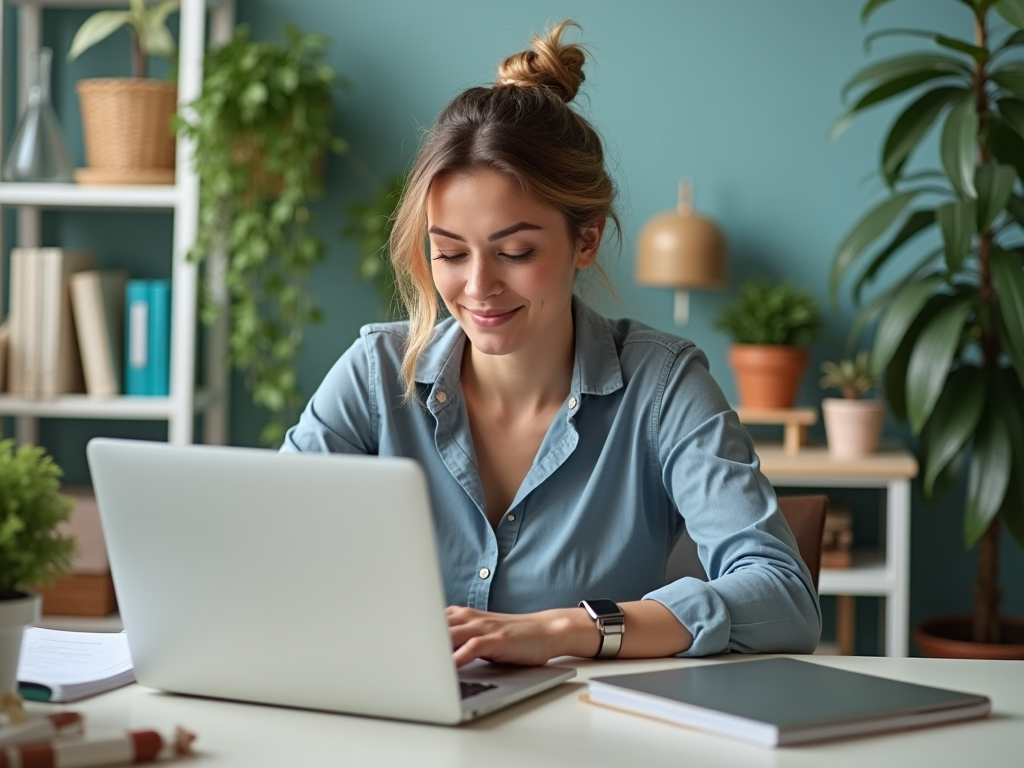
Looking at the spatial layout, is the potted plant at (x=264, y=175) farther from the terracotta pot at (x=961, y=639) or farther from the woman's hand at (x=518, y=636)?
the woman's hand at (x=518, y=636)

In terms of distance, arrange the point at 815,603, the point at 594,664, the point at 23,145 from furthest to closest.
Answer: the point at 23,145 < the point at 815,603 < the point at 594,664

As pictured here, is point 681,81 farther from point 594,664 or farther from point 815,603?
point 594,664

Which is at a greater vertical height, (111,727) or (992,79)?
(992,79)

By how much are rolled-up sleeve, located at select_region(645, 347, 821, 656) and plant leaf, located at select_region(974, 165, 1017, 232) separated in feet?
3.60

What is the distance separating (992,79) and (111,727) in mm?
2294

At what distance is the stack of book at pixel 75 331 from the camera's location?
9.88 ft

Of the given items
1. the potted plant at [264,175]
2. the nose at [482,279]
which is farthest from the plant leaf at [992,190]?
the potted plant at [264,175]

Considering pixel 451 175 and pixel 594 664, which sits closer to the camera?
pixel 594 664

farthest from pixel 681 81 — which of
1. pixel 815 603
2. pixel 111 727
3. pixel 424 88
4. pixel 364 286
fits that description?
pixel 111 727

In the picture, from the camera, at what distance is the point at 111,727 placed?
1045mm

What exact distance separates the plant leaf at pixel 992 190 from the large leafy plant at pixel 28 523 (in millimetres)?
2024

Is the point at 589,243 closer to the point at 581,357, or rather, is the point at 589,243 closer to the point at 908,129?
the point at 581,357

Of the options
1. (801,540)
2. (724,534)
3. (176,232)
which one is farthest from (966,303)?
(176,232)

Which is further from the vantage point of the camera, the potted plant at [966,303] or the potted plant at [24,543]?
the potted plant at [966,303]
